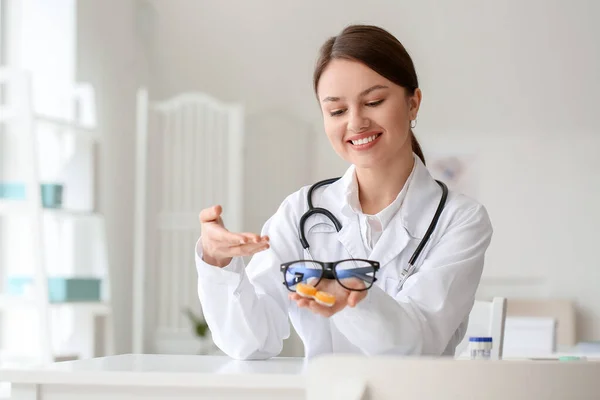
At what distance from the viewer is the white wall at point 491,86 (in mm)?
5293

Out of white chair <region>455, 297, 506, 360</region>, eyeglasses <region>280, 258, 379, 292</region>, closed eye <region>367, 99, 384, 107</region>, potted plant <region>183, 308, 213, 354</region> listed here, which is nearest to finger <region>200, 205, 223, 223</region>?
eyeglasses <region>280, 258, 379, 292</region>

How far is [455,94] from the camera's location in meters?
5.45

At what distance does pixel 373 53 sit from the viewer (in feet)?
5.52

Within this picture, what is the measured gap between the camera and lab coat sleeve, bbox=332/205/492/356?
1410 mm

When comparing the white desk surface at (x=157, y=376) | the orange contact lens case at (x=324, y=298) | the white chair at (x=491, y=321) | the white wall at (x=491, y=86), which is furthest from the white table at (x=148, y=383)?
the white wall at (x=491, y=86)

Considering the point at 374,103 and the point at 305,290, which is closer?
the point at 305,290

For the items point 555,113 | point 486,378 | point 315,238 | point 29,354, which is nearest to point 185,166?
point 29,354

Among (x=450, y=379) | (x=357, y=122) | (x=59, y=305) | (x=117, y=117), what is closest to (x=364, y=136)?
(x=357, y=122)

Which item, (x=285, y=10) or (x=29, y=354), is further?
(x=285, y=10)

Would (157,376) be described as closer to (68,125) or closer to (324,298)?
(324,298)

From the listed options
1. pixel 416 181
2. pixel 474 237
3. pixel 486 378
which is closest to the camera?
pixel 486 378

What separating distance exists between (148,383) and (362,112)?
703mm

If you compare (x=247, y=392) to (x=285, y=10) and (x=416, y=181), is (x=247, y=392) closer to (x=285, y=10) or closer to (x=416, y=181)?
(x=416, y=181)

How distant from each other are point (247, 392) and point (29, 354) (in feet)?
9.10
